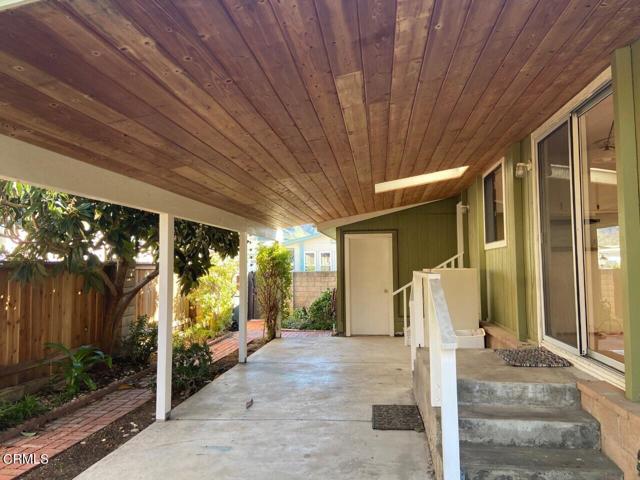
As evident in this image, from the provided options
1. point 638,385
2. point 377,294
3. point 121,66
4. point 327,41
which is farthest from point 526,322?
point 377,294

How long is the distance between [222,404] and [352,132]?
2.95 m

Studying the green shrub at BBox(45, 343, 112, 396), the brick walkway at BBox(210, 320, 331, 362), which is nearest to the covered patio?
the green shrub at BBox(45, 343, 112, 396)

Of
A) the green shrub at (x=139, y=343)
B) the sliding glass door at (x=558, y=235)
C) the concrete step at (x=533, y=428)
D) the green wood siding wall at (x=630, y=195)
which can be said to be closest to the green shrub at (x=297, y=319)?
the green shrub at (x=139, y=343)

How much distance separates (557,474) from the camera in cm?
227

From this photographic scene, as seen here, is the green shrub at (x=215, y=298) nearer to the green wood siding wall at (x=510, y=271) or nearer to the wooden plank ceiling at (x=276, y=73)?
the green wood siding wall at (x=510, y=271)

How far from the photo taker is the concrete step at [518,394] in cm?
277

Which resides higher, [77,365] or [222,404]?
[77,365]

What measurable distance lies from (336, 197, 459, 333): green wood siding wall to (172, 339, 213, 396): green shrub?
13.9 feet

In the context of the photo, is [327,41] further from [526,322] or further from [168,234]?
[526,322]

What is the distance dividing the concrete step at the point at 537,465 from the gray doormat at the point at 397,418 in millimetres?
1041

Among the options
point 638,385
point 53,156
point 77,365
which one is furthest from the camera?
point 77,365

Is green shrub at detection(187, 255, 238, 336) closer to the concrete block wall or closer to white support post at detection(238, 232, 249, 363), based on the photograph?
white support post at detection(238, 232, 249, 363)

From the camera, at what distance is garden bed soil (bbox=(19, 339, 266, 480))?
9.50 feet

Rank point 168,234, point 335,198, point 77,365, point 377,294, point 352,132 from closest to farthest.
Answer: point 352,132 < point 168,234 < point 77,365 < point 335,198 < point 377,294
